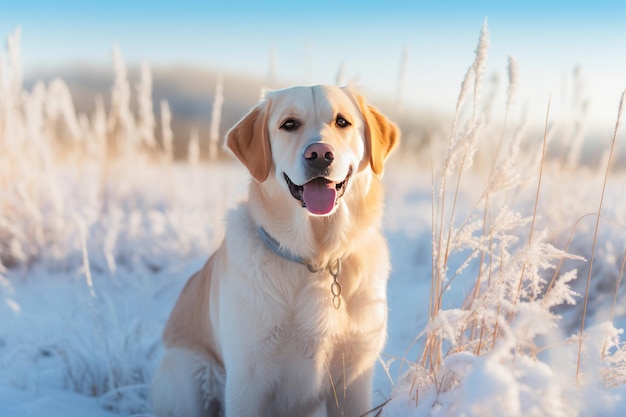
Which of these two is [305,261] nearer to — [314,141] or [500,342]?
[314,141]

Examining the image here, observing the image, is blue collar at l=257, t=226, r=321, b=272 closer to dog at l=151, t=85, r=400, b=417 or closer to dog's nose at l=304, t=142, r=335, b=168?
dog at l=151, t=85, r=400, b=417

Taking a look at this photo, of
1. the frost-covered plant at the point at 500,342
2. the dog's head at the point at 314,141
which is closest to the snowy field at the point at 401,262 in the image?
the frost-covered plant at the point at 500,342

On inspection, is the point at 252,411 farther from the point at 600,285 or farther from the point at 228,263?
the point at 600,285

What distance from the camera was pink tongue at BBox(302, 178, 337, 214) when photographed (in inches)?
84.7

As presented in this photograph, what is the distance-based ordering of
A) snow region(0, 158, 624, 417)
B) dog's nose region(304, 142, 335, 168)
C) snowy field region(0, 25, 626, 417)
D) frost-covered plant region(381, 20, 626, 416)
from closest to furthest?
frost-covered plant region(381, 20, 626, 416)
snow region(0, 158, 624, 417)
snowy field region(0, 25, 626, 417)
dog's nose region(304, 142, 335, 168)

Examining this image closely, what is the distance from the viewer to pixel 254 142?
239 centimetres

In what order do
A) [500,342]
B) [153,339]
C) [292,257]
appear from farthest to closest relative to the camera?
[153,339] < [292,257] < [500,342]

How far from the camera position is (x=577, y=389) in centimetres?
151

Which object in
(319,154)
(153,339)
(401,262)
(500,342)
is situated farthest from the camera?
(401,262)

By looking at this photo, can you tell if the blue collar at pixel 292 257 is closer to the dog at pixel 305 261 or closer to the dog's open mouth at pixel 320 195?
the dog at pixel 305 261

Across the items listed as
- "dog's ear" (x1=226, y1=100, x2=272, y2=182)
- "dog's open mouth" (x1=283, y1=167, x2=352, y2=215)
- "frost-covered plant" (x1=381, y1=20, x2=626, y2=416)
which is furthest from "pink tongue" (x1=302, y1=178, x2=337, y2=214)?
"frost-covered plant" (x1=381, y1=20, x2=626, y2=416)

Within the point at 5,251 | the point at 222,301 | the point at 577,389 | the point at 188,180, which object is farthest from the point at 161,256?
the point at 577,389

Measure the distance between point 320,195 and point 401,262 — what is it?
3.17 m

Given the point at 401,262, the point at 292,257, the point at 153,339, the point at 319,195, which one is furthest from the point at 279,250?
the point at 401,262
